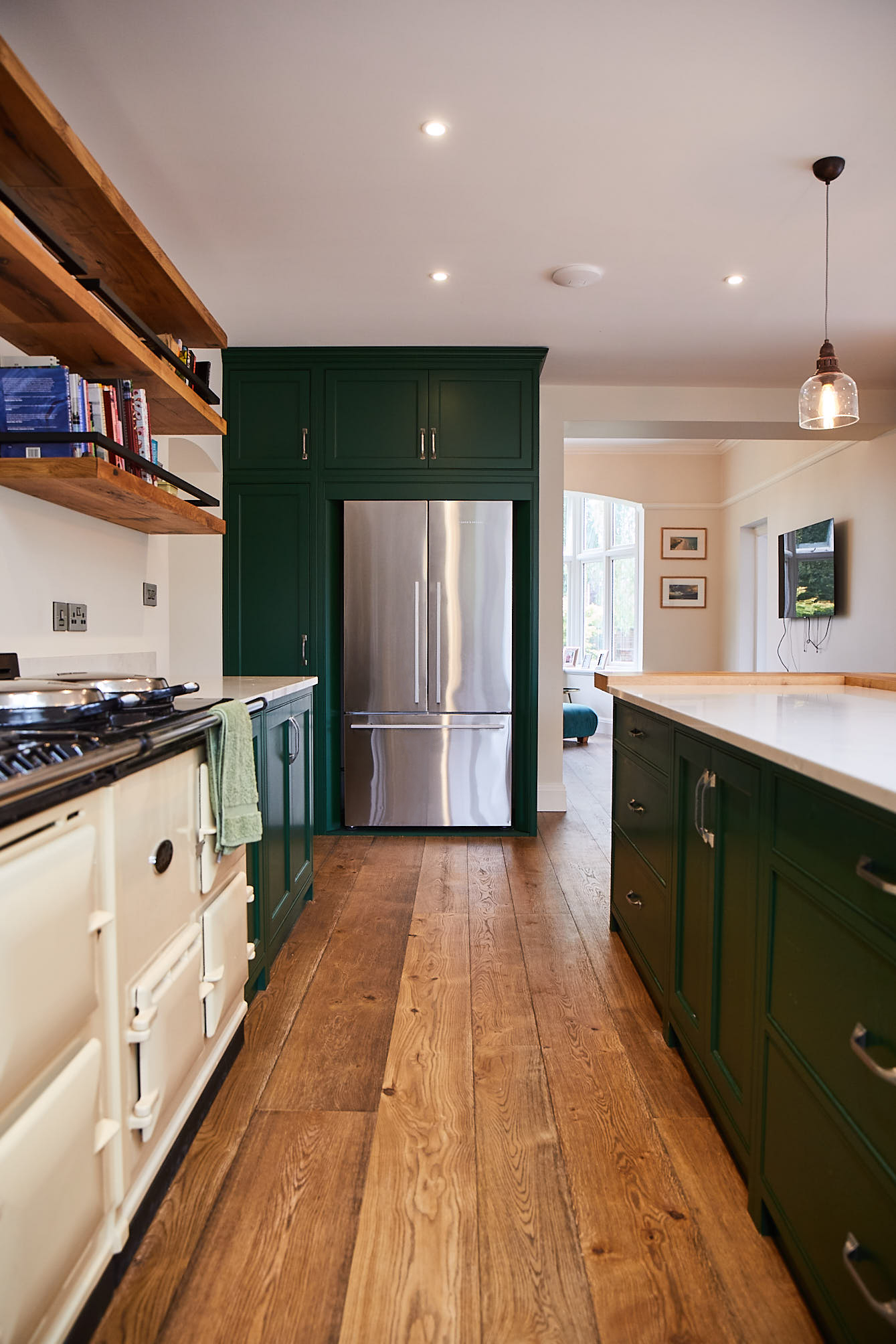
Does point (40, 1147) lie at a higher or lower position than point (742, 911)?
lower

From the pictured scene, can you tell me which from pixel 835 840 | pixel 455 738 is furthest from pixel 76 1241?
pixel 455 738

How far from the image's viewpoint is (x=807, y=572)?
595 centimetres

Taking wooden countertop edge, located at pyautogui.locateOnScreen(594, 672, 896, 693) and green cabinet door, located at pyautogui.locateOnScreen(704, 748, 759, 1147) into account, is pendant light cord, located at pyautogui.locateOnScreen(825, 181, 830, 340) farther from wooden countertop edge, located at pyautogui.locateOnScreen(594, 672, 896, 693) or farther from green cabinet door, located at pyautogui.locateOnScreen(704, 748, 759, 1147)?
green cabinet door, located at pyautogui.locateOnScreen(704, 748, 759, 1147)

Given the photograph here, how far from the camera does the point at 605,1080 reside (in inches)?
75.1

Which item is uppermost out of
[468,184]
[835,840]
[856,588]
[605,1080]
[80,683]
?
[468,184]

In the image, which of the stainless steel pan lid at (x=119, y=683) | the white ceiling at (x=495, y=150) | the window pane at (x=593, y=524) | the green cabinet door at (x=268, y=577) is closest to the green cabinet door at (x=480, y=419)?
the white ceiling at (x=495, y=150)

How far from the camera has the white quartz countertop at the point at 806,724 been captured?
41.8 inches

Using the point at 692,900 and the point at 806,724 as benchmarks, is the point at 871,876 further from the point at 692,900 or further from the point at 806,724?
the point at 692,900

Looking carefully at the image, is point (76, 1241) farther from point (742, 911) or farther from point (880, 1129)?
point (742, 911)

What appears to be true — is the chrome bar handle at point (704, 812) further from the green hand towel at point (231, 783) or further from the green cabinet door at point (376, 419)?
the green cabinet door at point (376, 419)

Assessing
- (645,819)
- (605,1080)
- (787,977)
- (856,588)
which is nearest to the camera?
(787,977)

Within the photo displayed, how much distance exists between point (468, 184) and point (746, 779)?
7.37 feet

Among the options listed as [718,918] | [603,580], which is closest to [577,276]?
[718,918]

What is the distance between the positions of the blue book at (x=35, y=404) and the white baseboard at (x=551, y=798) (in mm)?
3576
